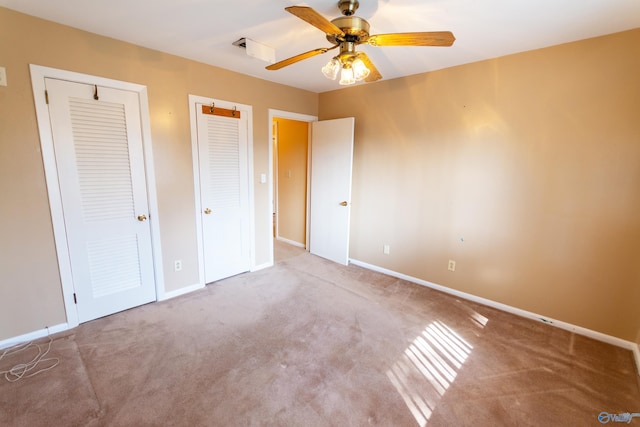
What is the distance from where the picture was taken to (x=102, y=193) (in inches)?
93.4

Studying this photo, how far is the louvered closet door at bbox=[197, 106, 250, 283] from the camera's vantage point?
2.98m

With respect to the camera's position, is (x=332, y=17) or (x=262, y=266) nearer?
(x=332, y=17)

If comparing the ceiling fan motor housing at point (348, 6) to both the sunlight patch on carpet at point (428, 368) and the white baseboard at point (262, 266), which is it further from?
the white baseboard at point (262, 266)

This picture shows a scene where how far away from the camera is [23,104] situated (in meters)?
1.99

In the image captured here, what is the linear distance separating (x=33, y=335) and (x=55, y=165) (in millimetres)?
1372

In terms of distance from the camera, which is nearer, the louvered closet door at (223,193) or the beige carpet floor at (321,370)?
the beige carpet floor at (321,370)

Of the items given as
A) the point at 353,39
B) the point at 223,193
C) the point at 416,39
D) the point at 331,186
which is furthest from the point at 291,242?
the point at 416,39

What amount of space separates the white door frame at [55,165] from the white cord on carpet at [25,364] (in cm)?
28

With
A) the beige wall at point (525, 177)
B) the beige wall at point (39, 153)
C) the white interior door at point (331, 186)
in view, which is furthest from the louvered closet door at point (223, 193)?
the beige wall at point (525, 177)

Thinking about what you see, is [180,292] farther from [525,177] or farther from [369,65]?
[525,177]

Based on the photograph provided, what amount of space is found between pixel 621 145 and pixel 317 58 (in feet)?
8.42

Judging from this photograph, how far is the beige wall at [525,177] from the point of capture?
2.12 metres

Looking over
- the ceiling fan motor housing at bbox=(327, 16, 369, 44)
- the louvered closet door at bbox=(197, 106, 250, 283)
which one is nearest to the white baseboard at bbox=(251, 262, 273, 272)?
the louvered closet door at bbox=(197, 106, 250, 283)

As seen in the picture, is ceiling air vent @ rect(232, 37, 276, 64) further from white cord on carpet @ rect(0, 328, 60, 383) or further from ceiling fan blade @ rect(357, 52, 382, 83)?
white cord on carpet @ rect(0, 328, 60, 383)
